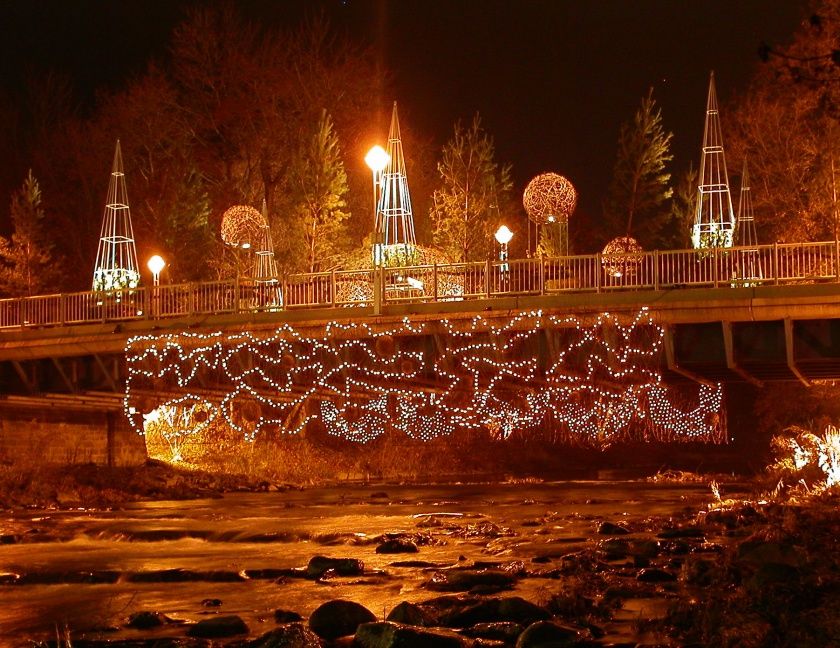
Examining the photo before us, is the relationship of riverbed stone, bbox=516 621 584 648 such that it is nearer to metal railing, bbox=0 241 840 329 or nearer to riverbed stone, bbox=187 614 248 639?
riverbed stone, bbox=187 614 248 639

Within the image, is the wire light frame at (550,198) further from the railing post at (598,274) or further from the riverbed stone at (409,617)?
the riverbed stone at (409,617)

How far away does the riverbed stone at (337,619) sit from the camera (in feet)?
46.5

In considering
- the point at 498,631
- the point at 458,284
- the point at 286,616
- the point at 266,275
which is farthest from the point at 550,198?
the point at 498,631

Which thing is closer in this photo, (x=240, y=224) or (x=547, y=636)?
(x=547, y=636)

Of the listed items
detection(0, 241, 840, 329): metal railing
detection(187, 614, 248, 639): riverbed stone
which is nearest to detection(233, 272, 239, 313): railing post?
detection(0, 241, 840, 329): metal railing

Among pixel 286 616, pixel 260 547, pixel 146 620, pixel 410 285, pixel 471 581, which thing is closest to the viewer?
pixel 146 620

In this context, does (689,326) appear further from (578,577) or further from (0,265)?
(0,265)

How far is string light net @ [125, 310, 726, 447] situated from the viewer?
3209cm

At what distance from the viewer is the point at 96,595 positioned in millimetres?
18906

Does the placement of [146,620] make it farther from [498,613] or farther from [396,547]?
[396,547]

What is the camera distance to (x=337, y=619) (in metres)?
14.3

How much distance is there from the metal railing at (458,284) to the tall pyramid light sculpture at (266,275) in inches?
2.4

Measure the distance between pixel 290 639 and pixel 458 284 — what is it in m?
23.2

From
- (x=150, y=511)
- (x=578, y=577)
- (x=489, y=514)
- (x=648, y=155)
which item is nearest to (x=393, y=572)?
(x=578, y=577)
